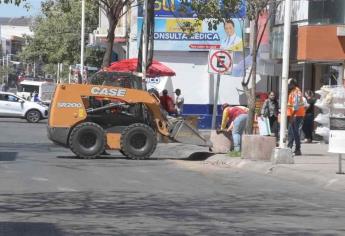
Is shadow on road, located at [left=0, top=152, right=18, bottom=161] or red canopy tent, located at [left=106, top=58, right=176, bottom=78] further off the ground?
red canopy tent, located at [left=106, top=58, right=176, bottom=78]

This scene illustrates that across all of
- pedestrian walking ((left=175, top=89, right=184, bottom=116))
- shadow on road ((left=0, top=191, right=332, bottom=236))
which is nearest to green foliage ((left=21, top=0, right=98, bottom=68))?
pedestrian walking ((left=175, top=89, right=184, bottom=116))

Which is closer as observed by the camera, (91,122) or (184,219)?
(184,219)

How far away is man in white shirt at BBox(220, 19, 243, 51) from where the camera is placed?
3331cm

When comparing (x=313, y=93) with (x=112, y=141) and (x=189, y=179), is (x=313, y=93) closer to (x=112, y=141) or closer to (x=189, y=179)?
(x=112, y=141)

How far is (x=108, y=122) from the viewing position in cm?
1925

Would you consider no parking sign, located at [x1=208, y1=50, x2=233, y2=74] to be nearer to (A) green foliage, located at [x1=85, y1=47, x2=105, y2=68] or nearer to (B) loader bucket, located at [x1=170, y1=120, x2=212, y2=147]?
(B) loader bucket, located at [x1=170, y1=120, x2=212, y2=147]

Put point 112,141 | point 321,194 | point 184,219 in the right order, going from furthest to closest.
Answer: point 112,141, point 321,194, point 184,219

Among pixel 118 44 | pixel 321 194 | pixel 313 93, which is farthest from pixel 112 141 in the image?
pixel 118 44

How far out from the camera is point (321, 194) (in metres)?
13.1

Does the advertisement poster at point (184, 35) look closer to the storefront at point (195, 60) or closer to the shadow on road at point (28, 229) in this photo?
the storefront at point (195, 60)

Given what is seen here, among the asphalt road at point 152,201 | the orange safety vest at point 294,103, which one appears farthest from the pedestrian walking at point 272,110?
the asphalt road at point 152,201

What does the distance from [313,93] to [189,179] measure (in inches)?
474

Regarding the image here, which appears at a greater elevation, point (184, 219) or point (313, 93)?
point (313, 93)

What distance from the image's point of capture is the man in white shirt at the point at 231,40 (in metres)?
33.3
